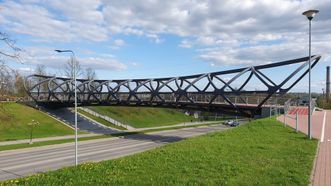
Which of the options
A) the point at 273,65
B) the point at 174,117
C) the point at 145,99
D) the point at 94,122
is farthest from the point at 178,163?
the point at 174,117

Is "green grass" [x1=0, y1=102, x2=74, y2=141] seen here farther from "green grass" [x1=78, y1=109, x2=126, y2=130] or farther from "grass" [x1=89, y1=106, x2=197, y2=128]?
"grass" [x1=89, y1=106, x2=197, y2=128]

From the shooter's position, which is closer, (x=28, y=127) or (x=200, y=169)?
(x=200, y=169)

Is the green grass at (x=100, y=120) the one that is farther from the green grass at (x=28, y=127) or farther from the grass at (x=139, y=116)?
the green grass at (x=28, y=127)

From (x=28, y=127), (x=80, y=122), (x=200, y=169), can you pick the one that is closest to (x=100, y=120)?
(x=80, y=122)

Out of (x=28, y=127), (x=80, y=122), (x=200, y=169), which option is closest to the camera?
(x=200, y=169)

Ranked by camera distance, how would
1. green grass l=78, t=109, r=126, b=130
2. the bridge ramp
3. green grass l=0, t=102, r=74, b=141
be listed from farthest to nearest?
green grass l=78, t=109, r=126, b=130 → the bridge ramp → green grass l=0, t=102, r=74, b=141

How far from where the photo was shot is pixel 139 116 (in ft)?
311

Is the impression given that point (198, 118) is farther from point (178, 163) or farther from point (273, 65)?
point (178, 163)

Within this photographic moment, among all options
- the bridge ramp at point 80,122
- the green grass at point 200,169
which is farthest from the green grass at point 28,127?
the green grass at point 200,169

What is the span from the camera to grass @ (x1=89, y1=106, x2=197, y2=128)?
292 feet

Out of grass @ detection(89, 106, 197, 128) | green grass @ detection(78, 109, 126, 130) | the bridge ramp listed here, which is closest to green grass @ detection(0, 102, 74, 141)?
the bridge ramp

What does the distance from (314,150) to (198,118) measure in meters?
110

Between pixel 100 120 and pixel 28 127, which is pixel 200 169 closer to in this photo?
pixel 28 127

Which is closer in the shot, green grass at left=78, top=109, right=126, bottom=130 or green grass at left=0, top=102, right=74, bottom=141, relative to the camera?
green grass at left=0, top=102, right=74, bottom=141
